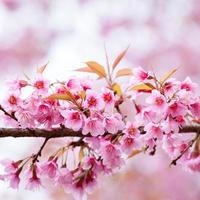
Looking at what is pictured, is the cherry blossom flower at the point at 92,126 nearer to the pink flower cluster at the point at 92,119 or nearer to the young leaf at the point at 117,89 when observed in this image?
the pink flower cluster at the point at 92,119

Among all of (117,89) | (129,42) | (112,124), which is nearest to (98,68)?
(117,89)

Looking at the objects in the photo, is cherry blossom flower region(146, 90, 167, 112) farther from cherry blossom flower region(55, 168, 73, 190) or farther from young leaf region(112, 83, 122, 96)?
cherry blossom flower region(55, 168, 73, 190)

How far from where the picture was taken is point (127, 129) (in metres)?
1.09

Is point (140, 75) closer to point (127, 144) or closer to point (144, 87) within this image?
point (144, 87)

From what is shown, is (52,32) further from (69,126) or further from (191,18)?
(69,126)

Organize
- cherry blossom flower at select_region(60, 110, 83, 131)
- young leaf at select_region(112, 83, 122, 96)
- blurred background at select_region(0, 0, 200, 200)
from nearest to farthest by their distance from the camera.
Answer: cherry blossom flower at select_region(60, 110, 83, 131), young leaf at select_region(112, 83, 122, 96), blurred background at select_region(0, 0, 200, 200)

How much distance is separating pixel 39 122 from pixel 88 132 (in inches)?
3.8

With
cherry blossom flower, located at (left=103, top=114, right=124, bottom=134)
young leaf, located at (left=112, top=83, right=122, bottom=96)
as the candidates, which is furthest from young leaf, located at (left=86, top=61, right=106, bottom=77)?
cherry blossom flower, located at (left=103, top=114, right=124, bottom=134)

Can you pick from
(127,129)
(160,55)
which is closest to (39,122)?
(127,129)

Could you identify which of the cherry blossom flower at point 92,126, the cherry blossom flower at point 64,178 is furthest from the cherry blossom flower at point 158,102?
the cherry blossom flower at point 64,178

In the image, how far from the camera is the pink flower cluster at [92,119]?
3.44 ft

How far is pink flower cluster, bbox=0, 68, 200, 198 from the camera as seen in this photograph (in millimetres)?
1049

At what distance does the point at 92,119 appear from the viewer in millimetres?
1034

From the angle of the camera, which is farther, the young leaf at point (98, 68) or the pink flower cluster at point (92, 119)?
the young leaf at point (98, 68)
